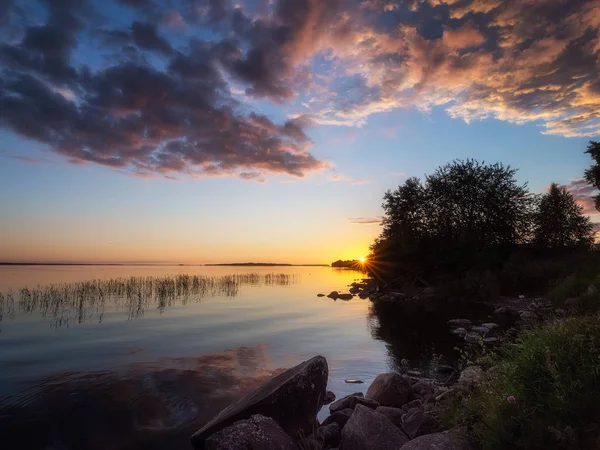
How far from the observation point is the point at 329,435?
828cm

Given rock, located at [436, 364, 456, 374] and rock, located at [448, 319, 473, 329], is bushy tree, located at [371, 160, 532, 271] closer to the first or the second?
rock, located at [448, 319, 473, 329]

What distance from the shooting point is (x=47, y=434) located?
30.4 ft

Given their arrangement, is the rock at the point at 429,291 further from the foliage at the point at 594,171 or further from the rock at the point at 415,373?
the rock at the point at 415,373

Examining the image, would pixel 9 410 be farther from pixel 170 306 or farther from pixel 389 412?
pixel 170 306

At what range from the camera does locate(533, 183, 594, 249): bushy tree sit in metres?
57.9

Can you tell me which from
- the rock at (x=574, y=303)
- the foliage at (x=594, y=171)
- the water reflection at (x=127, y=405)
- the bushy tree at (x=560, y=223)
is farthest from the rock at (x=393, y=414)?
the bushy tree at (x=560, y=223)

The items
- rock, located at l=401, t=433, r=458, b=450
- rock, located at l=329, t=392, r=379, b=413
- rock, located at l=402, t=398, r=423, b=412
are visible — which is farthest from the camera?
rock, located at l=329, t=392, r=379, b=413

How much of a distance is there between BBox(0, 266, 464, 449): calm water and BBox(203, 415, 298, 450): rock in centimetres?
310

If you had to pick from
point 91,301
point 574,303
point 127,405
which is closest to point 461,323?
point 574,303

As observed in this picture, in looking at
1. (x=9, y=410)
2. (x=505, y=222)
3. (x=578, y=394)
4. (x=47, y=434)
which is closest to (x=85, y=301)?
(x=9, y=410)

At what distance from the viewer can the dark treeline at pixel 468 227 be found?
4972cm

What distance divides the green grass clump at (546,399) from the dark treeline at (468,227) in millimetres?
43873

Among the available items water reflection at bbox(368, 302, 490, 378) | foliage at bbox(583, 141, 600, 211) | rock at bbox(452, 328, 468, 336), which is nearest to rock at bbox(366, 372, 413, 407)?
water reflection at bbox(368, 302, 490, 378)

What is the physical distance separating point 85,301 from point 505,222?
5468 centimetres
